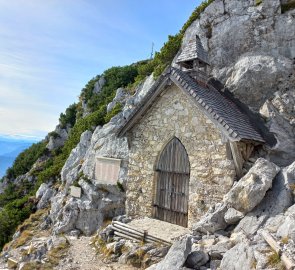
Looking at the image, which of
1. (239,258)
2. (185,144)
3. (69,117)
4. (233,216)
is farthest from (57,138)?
(239,258)

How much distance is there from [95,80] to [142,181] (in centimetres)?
2107

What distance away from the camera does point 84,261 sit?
1079 cm

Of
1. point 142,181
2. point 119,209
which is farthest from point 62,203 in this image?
point 142,181

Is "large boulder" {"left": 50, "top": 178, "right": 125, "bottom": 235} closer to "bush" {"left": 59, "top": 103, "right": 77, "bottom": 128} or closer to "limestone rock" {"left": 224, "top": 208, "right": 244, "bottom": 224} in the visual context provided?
"limestone rock" {"left": 224, "top": 208, "right": 244, "bottom": 224}

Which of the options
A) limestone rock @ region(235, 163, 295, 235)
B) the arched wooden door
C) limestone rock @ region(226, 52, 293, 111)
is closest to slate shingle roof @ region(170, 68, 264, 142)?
limestone rock @ region(226, 52, 293, 111)

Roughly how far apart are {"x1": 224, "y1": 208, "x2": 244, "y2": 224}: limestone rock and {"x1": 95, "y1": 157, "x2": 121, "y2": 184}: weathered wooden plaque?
767 cm

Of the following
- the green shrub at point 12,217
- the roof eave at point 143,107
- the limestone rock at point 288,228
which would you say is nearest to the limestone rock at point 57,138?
the green shrub at point 12,217

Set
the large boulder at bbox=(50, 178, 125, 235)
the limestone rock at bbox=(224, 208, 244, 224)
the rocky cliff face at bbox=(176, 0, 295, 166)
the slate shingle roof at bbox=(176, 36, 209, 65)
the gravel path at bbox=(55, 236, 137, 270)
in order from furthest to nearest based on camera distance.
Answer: the large boulder at bbox=(50, 178, 125, 235), the slate shingle roof at bbox=(176, 36, 209, 65), the rocky cliff face at bbox=(176, 0, 295, 166), the gravel path at bbox=(55, 236, 137, 270), the limestone rock at bbox=(224, 208, 244, 224)

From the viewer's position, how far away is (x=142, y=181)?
13.0m

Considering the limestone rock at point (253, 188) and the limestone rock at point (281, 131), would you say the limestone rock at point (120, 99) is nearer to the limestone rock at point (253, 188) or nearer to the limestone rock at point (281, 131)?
the limestone rock at point (281, 131)

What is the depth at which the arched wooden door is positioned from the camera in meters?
12.0

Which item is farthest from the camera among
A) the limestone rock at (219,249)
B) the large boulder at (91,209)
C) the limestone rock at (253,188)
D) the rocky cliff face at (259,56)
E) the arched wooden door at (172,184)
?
the large boulder at (91,209)

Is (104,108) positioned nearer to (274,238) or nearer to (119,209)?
(119,209)

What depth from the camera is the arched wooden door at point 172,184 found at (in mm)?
11984
